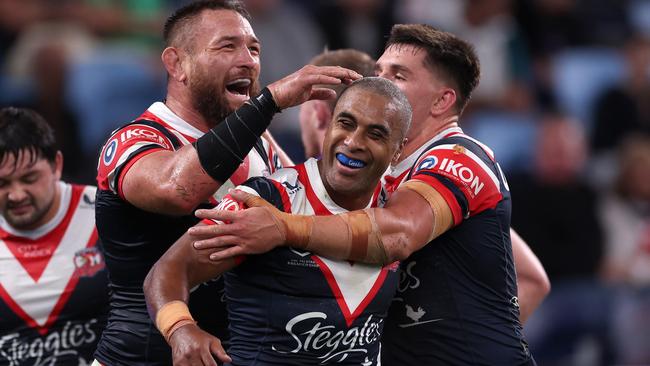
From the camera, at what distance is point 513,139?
1019cm

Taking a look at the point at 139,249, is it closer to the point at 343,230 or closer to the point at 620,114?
the point at 343,230

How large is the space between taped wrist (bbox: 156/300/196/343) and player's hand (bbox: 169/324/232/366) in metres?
0.04

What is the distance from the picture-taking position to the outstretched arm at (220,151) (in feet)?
13.4

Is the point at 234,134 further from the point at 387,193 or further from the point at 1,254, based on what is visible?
the point at 1,254

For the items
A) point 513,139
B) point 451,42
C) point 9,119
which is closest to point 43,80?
point 9,119

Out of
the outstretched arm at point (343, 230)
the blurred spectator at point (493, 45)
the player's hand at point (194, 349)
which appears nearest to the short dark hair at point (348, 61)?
the outstretched arm at point (343, 230)

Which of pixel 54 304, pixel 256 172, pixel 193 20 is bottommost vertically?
pixel 54 304

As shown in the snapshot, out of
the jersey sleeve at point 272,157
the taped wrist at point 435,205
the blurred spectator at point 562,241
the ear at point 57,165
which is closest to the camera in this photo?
the taped wrist at point 435,205

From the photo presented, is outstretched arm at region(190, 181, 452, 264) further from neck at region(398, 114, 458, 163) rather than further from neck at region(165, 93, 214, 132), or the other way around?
neck at region(165, 93, 214, 132)

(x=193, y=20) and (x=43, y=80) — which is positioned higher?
(x=193, y=20)

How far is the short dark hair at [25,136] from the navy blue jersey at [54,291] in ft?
0.88

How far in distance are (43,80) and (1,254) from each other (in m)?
3.97

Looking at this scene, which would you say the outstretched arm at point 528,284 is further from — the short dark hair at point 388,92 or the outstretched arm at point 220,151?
the outstretched arm at point 220,151

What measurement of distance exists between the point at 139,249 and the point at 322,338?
1.05 metres
